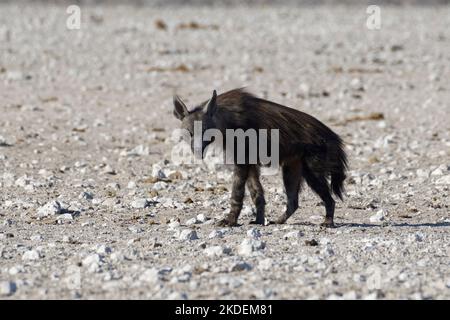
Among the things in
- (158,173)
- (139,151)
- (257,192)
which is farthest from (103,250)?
(139,151)

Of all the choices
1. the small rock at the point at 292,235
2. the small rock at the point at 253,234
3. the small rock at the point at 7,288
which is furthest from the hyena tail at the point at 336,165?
the small rock at the point at 7,288

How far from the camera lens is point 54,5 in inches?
1342

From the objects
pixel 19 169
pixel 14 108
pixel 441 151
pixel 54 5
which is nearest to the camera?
pixel 19 169

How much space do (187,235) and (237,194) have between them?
3.21 feet

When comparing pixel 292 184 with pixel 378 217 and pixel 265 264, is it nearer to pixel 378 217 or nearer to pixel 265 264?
pixel 378 217

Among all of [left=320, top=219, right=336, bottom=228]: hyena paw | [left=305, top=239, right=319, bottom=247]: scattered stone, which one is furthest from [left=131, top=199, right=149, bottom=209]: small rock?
[left=305, top=239, right=319, bottom=247]: scattered stone

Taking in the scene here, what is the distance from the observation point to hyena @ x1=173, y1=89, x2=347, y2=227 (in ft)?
30.6

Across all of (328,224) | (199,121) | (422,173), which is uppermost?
(199,121)

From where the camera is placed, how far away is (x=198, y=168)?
481 inches

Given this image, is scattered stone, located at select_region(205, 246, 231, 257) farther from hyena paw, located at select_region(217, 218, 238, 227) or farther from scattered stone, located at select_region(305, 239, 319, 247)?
hyena paw, located at select_region(217, 218, 238, 227)

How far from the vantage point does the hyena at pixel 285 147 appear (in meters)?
9.34
